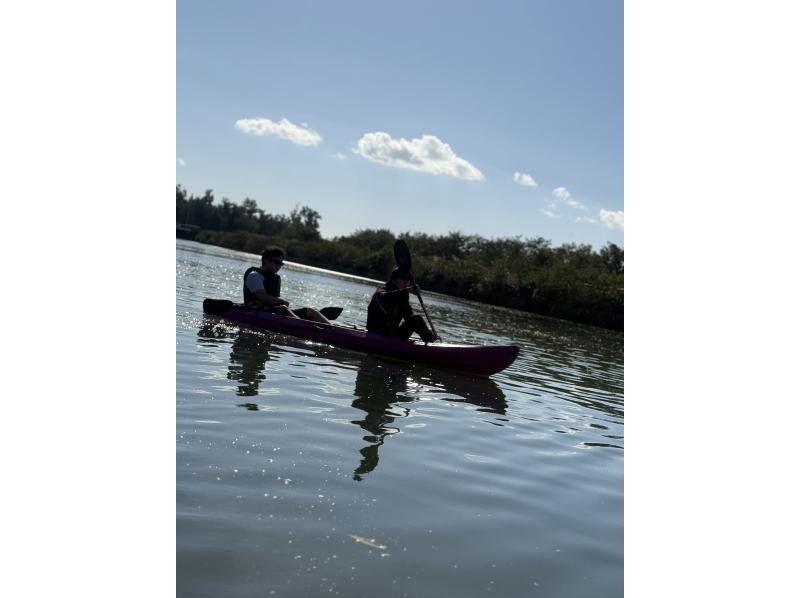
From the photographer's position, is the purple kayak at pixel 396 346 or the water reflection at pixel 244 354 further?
the purple kayak at pixel 396 346

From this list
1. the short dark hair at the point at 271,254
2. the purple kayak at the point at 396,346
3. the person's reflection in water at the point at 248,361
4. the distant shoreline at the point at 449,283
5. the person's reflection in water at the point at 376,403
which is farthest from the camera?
the distant shoreline at the point at 449,283

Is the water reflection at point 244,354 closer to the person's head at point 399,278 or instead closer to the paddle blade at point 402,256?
the person's head at point 399,278

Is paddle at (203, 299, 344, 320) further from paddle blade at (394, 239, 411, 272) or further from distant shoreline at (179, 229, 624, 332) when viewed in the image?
distant shoreline at (179, 229, 624, 332)

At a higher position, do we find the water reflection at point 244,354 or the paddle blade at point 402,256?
the paddle blade at point 402,256

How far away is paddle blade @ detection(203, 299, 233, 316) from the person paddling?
25cm

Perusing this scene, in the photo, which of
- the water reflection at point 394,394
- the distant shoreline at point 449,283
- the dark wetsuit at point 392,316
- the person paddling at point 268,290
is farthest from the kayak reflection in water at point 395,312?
the distant shoreline at point 449,283

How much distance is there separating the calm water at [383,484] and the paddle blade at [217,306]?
181 centimetres

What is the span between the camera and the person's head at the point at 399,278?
743 cm

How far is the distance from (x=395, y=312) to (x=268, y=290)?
6.10 ft

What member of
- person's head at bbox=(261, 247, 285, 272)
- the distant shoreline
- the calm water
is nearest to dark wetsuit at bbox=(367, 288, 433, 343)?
the calm water
